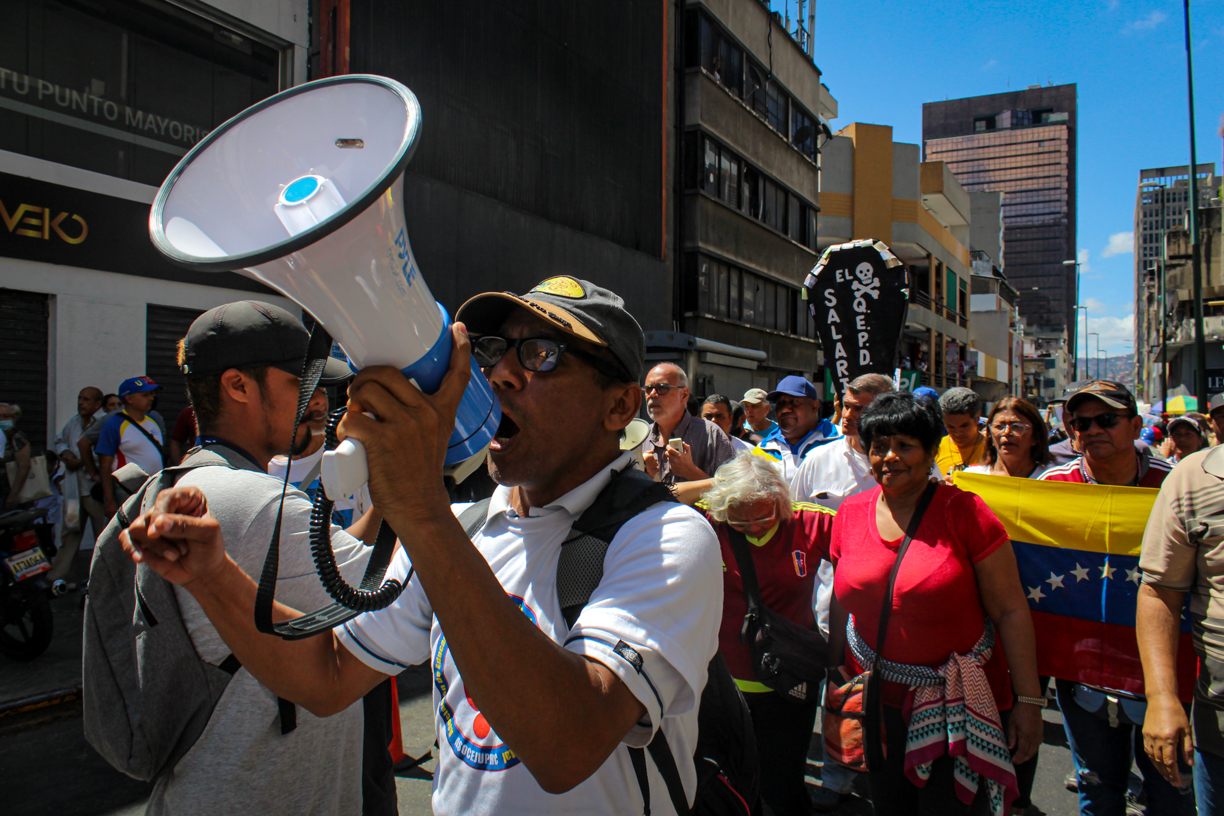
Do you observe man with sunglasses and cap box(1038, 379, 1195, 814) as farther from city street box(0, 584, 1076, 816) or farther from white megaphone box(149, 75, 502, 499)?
white megaphone box(149, 75, 502, 499)

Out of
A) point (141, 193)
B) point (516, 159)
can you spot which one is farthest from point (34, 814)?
point (516, 159)

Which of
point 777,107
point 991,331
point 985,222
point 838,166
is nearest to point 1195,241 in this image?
point 777,107

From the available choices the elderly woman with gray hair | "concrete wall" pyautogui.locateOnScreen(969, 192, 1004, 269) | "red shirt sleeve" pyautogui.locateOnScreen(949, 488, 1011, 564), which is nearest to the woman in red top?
"red shirt sleeve" pyautogui.locateOnScreen(949, 488, 1011, 564)

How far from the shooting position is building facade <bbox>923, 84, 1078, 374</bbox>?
481 feet

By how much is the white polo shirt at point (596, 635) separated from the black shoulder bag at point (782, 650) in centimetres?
175

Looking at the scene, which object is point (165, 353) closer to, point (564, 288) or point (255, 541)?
point (255, 541)

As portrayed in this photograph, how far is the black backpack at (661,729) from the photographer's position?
133 centimetres

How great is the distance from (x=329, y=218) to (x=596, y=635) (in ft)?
2.34

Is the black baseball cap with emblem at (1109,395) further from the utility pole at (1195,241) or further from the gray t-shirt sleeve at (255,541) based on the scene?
the utility pole at (1195,241)

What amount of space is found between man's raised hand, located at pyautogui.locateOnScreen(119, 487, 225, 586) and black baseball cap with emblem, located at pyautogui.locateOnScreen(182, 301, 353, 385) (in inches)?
20.2

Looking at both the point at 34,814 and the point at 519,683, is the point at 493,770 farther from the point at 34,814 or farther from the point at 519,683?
the point at 34,814

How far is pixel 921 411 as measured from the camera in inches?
121

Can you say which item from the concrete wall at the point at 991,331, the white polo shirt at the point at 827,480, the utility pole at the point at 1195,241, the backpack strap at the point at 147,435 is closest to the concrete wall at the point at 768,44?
the utility pole at the point at 1195,241

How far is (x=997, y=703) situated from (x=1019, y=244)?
583 feet
